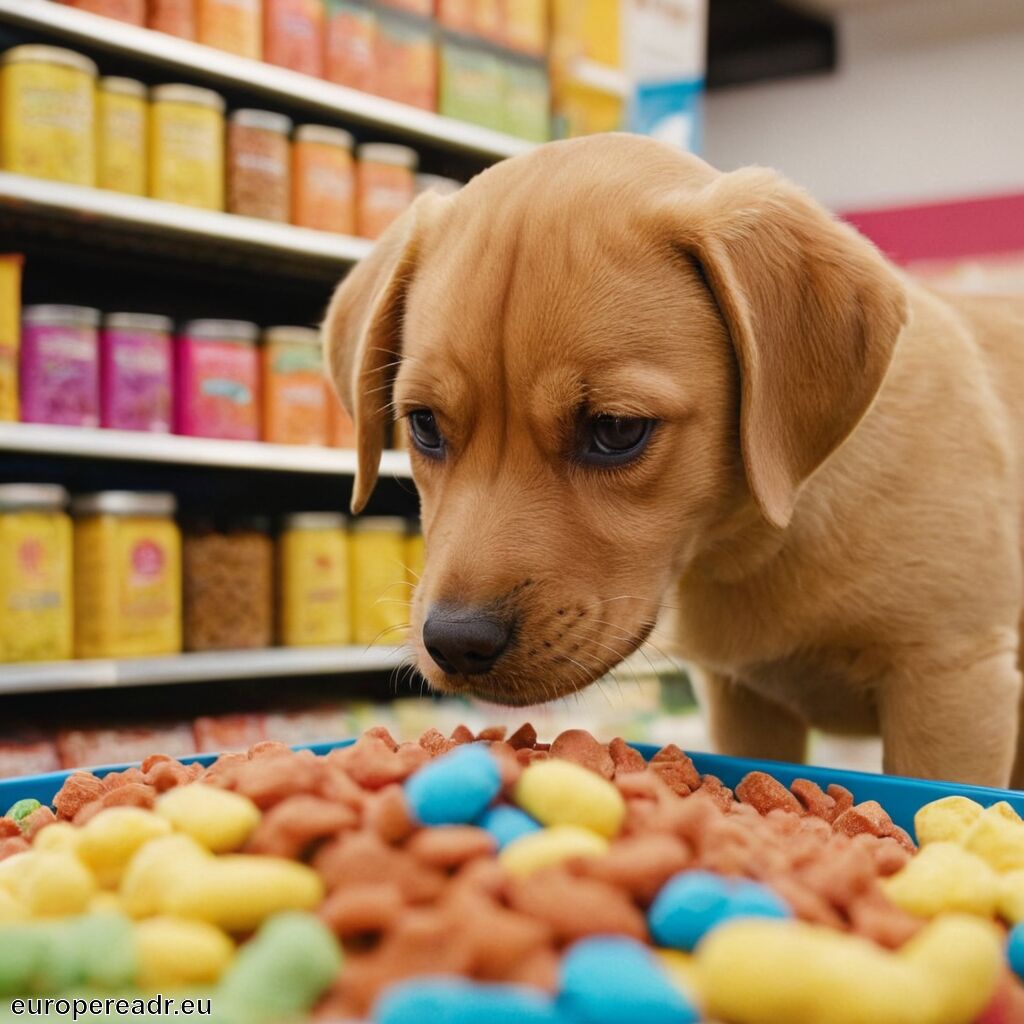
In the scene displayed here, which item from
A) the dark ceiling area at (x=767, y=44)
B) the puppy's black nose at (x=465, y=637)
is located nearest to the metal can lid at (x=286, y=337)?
the puppy's black nose at (x=465, y=637)

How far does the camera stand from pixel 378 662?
318 cm

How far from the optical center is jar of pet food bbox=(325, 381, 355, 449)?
9.55 feet

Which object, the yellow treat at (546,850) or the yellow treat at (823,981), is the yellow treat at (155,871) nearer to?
the yellow treat at (546,850)

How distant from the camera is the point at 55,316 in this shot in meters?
2.37

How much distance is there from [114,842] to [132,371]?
1847 mm

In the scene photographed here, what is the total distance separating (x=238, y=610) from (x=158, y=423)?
0.45 meters

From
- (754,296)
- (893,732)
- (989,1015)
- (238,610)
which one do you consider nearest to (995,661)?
(893,732)

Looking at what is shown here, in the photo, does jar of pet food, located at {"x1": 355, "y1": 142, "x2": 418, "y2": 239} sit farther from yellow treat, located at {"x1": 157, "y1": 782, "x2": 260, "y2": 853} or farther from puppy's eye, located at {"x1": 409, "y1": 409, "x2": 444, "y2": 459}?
yellow treat, located at {"x1": 157, "y1": 782, "x2": 260, "y2": 853}

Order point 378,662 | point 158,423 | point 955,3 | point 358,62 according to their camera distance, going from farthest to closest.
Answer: point 955,3 < point 378,662 < point 358,62 < point 158,423

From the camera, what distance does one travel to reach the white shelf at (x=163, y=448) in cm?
236

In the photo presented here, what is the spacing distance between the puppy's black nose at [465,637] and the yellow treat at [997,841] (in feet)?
1.37

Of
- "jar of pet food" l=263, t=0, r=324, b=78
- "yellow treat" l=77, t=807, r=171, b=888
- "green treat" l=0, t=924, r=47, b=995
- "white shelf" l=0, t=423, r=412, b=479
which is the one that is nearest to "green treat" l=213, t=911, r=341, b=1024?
"green treat" l=0, t=924, r=47, b=995

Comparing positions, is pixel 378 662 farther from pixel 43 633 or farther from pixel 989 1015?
pixel 989 1015

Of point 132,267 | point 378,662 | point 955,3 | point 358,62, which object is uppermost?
point 955,3
